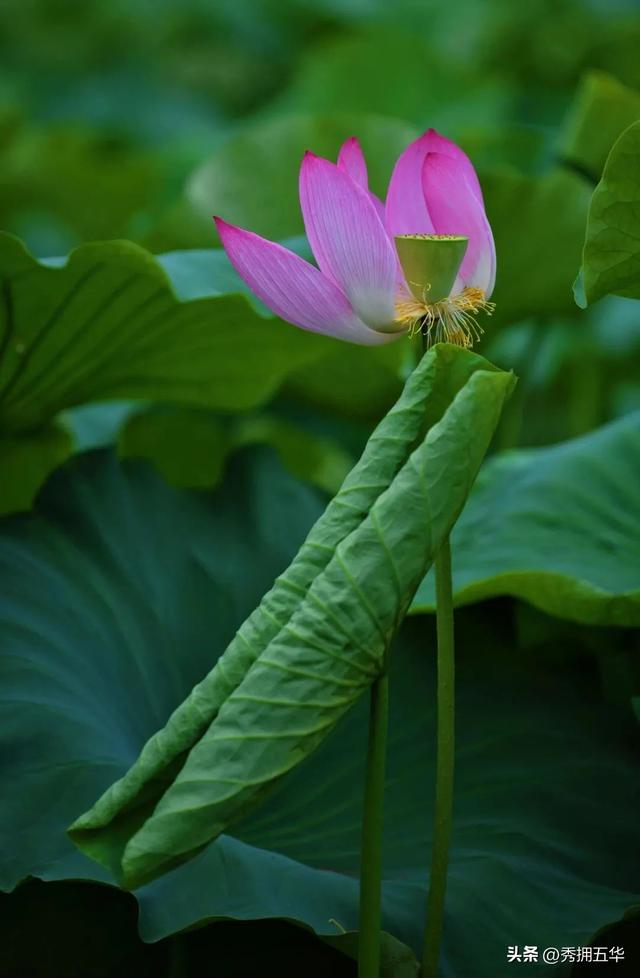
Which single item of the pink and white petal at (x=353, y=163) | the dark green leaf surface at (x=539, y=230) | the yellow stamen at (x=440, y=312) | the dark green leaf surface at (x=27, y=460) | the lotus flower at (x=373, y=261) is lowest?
the dark green leaf surface at (x=27, y=460)

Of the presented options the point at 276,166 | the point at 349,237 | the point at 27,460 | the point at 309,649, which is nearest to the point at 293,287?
the point at 349,237

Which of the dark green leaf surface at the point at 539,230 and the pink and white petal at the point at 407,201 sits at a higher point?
the dark green leaf surface at the point at 539,230

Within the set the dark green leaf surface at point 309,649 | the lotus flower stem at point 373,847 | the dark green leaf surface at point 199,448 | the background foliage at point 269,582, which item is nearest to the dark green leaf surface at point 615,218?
the background foliage at point 269,582

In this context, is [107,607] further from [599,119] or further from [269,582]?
[599,119]

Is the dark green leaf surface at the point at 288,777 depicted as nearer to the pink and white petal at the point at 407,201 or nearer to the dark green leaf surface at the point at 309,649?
the dark green leaf surface at the point at 309,649

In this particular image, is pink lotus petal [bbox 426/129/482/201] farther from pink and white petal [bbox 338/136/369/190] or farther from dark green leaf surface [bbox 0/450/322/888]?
dark green leaf surface [bbox 0/450/322/888]

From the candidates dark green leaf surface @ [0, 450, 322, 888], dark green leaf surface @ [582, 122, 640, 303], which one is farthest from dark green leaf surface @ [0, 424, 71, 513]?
dark green leaf surface @ [582, 122, 640, 303]
